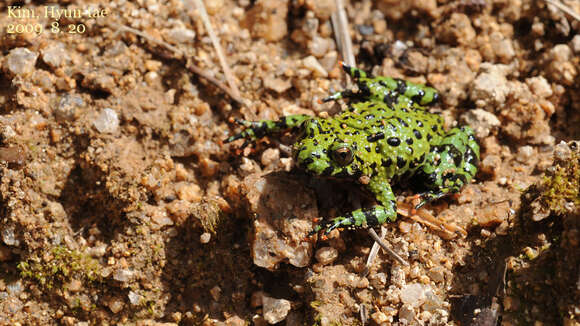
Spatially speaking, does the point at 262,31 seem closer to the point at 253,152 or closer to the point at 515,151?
the point at 253,152

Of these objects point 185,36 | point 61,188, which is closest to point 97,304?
point 61,188

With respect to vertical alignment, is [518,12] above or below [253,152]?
above

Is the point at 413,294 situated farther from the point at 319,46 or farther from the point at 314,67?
the point at 319,46

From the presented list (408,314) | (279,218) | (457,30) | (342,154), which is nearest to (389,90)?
(457,30)

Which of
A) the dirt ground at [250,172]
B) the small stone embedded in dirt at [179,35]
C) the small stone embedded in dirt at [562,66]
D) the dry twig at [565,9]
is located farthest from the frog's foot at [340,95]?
the dry twig at [565,9]

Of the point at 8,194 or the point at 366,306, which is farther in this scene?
the point at 8,194

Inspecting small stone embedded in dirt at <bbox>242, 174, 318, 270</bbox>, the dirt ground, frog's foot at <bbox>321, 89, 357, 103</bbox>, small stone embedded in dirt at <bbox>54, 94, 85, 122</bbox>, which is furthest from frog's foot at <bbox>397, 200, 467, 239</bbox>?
small stone embedded in dirt at <bbox>54, 94, 85, 122</bbox>
